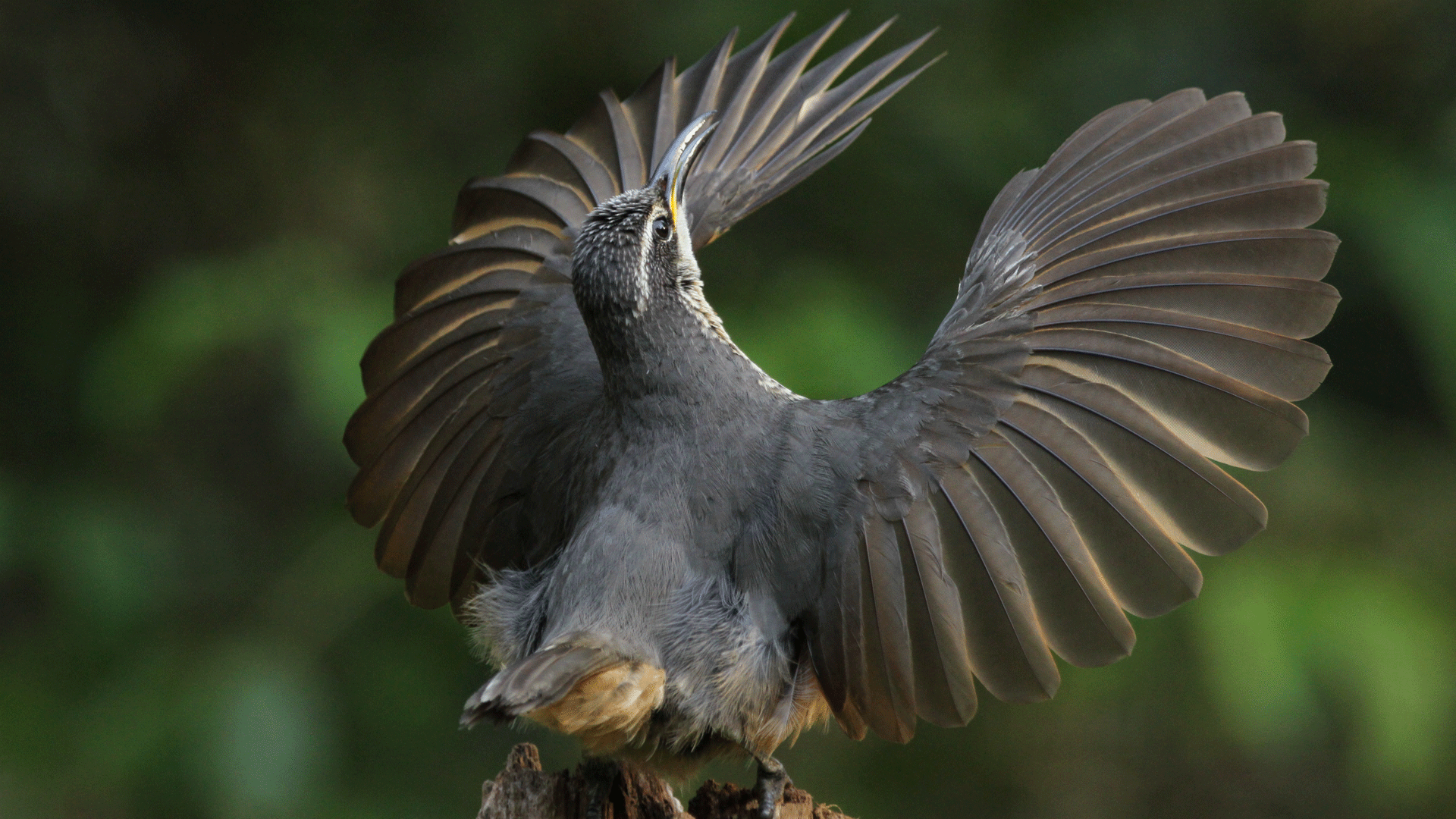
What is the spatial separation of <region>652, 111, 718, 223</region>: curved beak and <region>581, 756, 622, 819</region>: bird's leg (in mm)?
1402

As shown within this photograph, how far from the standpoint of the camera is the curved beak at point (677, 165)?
11.2 feet

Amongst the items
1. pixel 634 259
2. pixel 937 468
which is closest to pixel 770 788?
pixel 937 468

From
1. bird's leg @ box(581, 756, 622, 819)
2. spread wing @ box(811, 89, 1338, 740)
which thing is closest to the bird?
spread wing @ box(811, 89, 1338, 740)

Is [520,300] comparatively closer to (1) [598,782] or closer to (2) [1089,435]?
(1) [598,782]

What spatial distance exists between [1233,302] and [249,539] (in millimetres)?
4479

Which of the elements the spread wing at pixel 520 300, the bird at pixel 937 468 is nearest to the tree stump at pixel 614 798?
the bird at pixel 937 468

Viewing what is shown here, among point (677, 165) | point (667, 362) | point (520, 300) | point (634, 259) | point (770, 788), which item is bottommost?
point (770, 788)

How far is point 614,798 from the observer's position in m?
3.33

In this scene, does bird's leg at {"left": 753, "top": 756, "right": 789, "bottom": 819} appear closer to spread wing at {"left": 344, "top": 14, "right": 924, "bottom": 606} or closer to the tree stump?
the tree stump

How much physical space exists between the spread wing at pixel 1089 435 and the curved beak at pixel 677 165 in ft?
2.56

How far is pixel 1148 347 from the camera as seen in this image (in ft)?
9.45

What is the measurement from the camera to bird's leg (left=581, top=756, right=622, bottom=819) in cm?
320

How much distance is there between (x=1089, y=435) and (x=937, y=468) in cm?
34

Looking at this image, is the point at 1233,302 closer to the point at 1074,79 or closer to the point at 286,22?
the point at 1074,79
